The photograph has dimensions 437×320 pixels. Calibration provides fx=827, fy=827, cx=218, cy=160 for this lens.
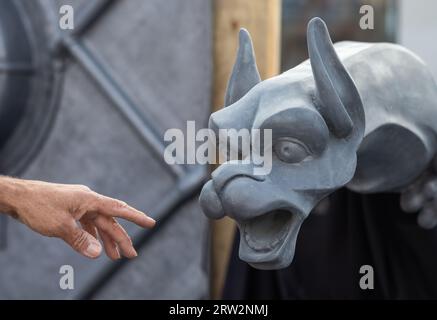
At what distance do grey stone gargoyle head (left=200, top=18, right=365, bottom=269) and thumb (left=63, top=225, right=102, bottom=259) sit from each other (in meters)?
0.16

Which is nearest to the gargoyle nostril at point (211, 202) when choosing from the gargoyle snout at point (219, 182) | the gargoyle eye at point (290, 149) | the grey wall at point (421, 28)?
the gargoyle snout at point (219, 182)

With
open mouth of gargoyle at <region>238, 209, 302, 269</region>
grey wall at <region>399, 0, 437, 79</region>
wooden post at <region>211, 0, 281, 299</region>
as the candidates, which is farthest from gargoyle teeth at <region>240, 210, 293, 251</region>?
grey wall at <region>399, 0, 437, 79</region>

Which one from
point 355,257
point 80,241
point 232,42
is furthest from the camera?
point 232,42

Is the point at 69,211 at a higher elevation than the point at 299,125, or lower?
lower

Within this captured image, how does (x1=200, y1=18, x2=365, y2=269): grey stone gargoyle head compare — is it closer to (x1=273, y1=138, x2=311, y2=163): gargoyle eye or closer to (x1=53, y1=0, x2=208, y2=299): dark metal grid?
(x1=273, y1=138, x2=311, y2=163): gargoyle eye

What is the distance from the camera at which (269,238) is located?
1216mm

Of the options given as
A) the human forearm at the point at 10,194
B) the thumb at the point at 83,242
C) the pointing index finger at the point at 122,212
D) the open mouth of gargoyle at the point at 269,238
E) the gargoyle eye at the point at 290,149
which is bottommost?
the open mouth of gargoyle at the point at 269,238

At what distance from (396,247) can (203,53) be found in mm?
739

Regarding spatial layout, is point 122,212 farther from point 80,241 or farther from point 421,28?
point 421,28

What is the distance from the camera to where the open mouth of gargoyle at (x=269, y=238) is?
3.95 feet

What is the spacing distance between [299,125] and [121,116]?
102 centimetres

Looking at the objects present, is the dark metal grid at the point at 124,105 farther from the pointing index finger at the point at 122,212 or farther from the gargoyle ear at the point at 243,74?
the pointing index finger at the point at 122,212

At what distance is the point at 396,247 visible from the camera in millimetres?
1605

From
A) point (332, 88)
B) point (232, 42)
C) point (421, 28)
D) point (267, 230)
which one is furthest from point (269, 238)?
point (421, 28)
